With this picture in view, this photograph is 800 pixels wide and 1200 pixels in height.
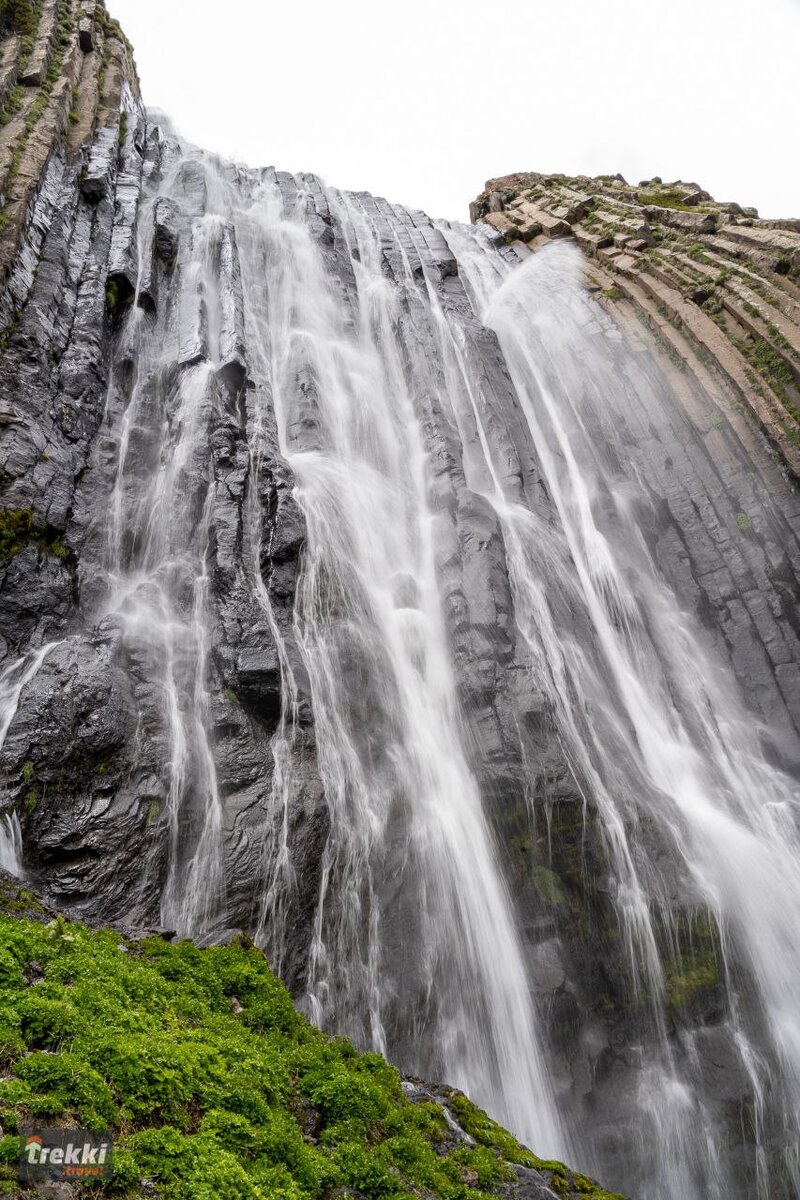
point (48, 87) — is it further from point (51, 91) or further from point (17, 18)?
point (17, 18)

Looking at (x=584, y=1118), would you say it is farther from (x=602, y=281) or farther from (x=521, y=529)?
(x=602, y=281)

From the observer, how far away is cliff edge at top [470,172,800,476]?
24.1 metres

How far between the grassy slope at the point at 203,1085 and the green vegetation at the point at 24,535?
737 cm

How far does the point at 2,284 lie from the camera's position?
1750 cm

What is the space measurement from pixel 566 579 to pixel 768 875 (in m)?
8.59

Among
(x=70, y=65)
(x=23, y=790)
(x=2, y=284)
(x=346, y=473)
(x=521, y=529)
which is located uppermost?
(x=70, y=65)

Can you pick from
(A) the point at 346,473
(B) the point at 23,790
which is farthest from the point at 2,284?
(B) the point at 23,790

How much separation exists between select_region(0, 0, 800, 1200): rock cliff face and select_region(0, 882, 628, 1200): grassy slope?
114 inches

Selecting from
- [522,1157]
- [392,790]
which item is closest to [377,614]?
[392,790]

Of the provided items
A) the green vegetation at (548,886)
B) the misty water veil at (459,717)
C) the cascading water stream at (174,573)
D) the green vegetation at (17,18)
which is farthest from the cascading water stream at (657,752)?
the green vegetation at (17,18)

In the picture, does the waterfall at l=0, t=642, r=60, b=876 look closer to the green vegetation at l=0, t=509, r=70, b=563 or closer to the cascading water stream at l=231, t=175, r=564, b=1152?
the green vegetation at l=0, t=509, r=70, b=563

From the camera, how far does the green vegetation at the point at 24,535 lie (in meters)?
13.5

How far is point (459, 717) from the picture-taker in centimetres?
1531

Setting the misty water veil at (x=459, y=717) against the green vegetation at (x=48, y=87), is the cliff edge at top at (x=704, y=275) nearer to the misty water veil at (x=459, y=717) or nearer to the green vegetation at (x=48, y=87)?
the misty water veil at (x=459, y=717)
